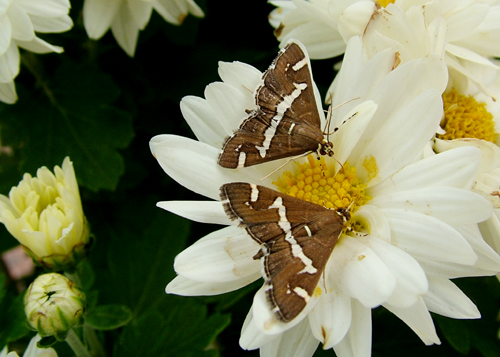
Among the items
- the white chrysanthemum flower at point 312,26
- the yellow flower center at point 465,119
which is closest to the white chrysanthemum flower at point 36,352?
the white chrysanthemum flower at point 312,26

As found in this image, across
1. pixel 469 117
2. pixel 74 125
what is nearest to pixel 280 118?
pixel 469 117

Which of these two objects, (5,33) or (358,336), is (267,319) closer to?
(358,336)

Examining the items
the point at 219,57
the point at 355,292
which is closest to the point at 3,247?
the point at 219,57

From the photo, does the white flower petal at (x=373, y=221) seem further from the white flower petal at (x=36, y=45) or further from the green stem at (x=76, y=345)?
the white flower petal at (x=36, y=45)

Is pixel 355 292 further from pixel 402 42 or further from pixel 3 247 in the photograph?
pixel 3 247

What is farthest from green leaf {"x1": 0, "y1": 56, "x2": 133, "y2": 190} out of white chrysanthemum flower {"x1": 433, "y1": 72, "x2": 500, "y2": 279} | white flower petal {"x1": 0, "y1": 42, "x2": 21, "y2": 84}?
white chrysanthemum flower {"x1": 433, "y1": 72, "x2": 500, "y2": 279}

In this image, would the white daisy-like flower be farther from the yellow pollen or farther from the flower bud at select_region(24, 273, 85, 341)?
the flower bud at select_region(24, 273, 85, 341)
